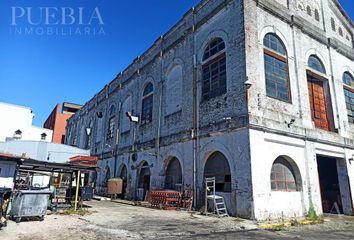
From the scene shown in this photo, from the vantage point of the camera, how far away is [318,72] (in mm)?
15164

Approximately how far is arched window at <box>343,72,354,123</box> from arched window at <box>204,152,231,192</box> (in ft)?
32.8

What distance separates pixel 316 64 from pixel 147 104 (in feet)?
38.4

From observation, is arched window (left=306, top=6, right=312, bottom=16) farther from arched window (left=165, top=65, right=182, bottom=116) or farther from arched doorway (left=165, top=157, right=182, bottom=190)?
arched doorway (left=165, top=157, right=182, bottom=190)

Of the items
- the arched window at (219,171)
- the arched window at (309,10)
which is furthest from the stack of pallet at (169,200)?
the arched window at (309,10)

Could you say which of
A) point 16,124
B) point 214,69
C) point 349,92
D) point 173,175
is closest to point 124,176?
point 173,175

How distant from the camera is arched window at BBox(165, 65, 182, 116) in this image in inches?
624

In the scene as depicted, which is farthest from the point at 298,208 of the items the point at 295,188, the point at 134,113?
the point at 134,113

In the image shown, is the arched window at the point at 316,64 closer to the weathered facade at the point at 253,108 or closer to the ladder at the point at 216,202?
the weathered facade at the point at 253,108

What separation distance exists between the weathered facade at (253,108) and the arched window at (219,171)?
5 cm

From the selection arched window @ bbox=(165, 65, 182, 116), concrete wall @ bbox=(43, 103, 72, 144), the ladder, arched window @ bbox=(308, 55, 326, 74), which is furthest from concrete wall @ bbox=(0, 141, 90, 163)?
arched window @ bbox=(308, 55, 326, 74)

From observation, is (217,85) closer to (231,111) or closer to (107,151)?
(231,111)

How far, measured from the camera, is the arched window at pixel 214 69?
12758 mm

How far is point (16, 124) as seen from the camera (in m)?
33.9

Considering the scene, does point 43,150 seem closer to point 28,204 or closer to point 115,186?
point 115,186
